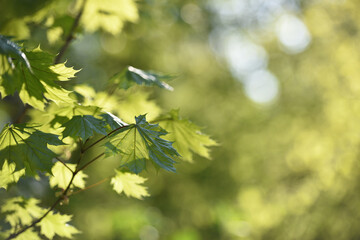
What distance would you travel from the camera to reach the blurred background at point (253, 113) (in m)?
4.10

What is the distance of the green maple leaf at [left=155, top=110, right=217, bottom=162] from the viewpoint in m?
1.19

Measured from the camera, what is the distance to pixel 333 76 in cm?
412

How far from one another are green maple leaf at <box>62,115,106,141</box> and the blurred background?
2993 millimetres

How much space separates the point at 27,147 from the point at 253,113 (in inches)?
186

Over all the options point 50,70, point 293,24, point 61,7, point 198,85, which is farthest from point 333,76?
point 50,70

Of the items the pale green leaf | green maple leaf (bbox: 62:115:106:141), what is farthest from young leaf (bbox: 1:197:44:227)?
the pale green leaf

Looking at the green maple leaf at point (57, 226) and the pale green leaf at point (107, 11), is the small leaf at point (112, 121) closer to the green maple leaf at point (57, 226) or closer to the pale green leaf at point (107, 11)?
the green maple leaf at point (57, 226)

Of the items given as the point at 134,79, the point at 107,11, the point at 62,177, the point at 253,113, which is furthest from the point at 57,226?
the point at 253,113

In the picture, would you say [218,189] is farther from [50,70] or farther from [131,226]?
[50,70]

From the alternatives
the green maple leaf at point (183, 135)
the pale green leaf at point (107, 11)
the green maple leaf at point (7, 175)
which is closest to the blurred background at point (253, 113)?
the pale green leaf at point (107, 11)

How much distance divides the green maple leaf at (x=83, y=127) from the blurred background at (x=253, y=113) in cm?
299

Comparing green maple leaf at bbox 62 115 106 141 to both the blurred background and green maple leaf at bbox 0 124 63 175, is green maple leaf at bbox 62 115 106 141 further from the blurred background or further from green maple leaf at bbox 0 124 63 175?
the blurred background

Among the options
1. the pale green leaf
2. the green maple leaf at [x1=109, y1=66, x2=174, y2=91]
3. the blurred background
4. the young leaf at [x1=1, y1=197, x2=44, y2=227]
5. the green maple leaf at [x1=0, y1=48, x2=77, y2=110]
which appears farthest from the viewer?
the blurred background

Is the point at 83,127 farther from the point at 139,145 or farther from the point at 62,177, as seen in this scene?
the point at 62,177
